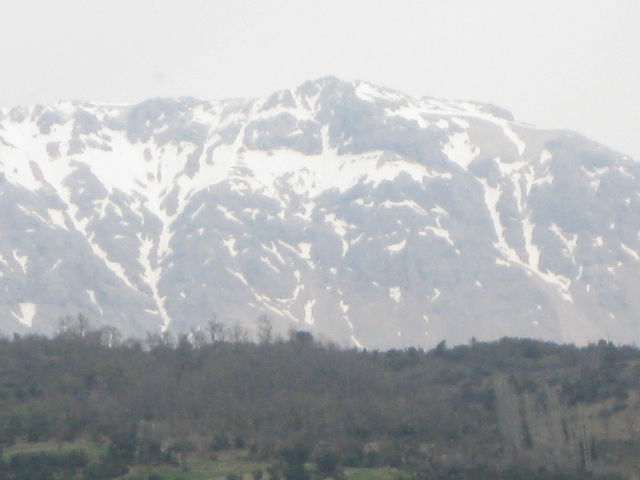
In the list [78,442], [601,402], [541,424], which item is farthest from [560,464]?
[78,442]

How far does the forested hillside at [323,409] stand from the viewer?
7406 centimetres

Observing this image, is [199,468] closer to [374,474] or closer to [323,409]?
[374,474]

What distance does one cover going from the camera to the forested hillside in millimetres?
74062

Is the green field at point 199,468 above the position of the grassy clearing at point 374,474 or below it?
above

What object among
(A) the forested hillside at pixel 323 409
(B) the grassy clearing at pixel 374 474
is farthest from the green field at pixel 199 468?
(A) the forested hillside at pixel 323 409

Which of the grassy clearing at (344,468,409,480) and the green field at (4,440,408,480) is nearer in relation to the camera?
the green field at (4,440,408,480)

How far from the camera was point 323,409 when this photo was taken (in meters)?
84.3

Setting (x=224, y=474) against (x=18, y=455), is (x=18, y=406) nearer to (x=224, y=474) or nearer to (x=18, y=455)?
(x=18, y=455)

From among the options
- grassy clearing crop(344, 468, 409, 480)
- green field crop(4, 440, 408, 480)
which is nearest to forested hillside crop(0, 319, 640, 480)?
green field crop(4, 440, 408, 480)

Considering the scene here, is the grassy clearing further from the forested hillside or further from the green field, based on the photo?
the forested hillside

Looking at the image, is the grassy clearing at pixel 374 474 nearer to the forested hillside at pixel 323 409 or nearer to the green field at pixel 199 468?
the green field at pixel 199 468

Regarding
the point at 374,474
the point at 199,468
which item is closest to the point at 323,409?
the point at 374,474

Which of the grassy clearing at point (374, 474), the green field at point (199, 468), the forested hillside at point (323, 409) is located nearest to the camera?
the green field at point (199, 468)

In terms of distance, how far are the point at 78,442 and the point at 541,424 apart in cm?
3028
